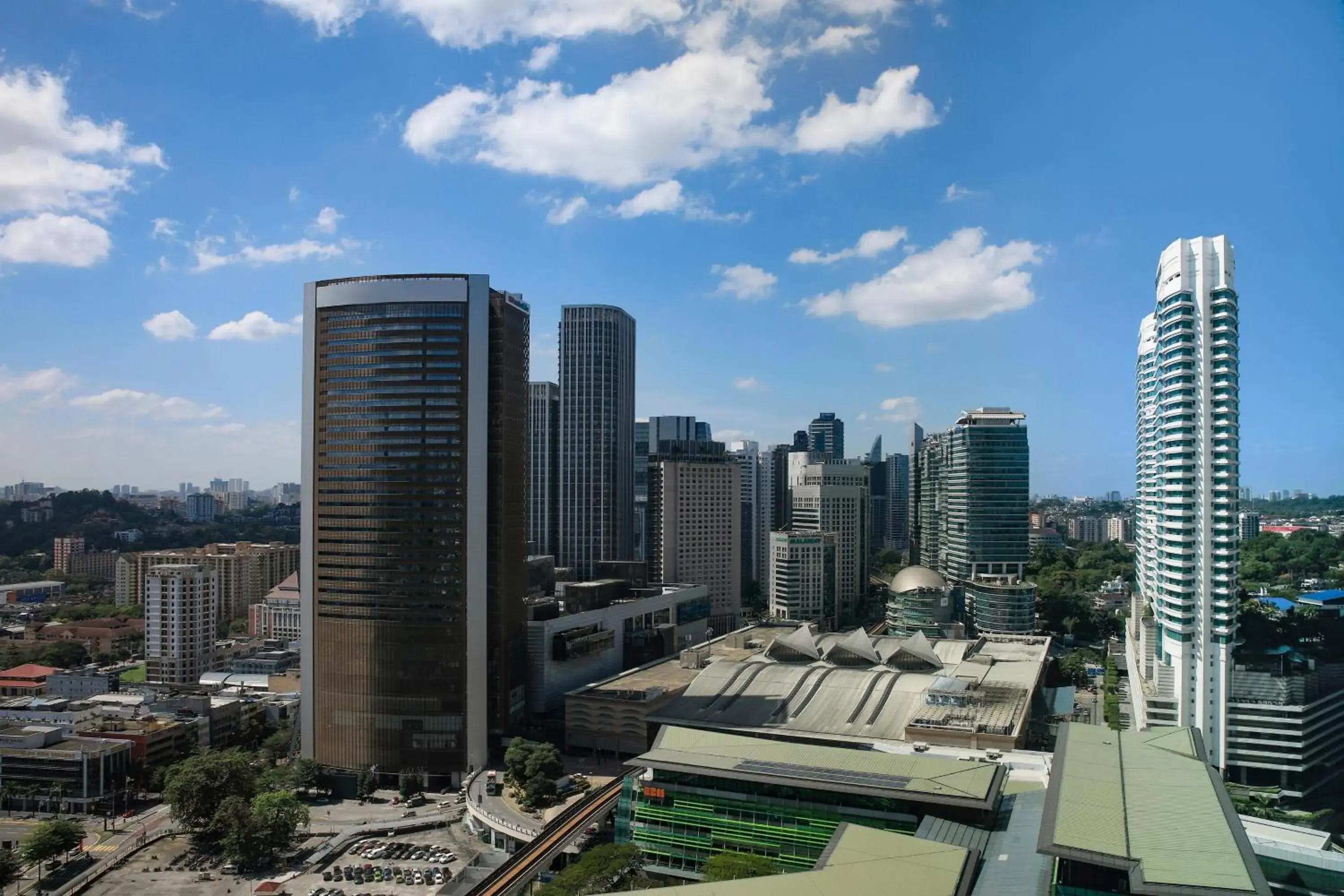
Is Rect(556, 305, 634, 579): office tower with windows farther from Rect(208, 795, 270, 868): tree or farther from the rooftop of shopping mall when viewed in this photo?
Rect(208, 795, 270, 868): tree

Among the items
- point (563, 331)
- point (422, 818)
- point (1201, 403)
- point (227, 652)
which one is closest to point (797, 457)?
point (563, 331)

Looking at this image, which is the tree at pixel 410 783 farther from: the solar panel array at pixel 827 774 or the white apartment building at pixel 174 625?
the white apartment building at pixel 174 625

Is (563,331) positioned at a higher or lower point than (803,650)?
higher

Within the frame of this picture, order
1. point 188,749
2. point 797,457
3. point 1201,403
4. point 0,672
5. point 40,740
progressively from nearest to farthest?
point 1201,403
point 40,740
point 188,749
point 0,672
point 797,457

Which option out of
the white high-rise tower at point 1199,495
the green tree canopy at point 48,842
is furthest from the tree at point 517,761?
the white high-rise tower at point 1199,495

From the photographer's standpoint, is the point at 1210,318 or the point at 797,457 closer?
the point at 1210,318

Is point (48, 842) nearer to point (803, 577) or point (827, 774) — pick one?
point (827, 774)

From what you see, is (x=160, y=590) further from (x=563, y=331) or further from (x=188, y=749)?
(x=563, y=331)

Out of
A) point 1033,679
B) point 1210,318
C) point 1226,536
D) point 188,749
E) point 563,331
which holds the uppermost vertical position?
point 563,331
